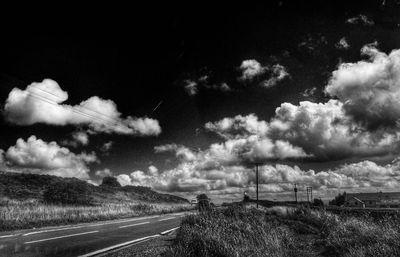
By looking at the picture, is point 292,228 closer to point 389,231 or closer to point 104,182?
point 389,231

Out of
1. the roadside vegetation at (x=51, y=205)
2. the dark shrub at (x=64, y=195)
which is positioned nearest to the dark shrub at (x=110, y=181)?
the roadside vegetation at (x=51, y=205)

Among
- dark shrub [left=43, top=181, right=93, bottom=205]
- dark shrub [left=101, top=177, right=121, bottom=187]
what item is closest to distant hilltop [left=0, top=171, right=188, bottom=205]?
dark shrub [left=43, top=181, right=93, bottom=205]

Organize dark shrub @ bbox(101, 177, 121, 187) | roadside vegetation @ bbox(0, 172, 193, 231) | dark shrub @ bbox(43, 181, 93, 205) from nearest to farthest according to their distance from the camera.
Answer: roadside vegetation @ bbox(0, 172, 193, 231), dark shrub @ bbox(43, 181, 93, 205), dark shrub @ bbox(101, 177, 121, 187)

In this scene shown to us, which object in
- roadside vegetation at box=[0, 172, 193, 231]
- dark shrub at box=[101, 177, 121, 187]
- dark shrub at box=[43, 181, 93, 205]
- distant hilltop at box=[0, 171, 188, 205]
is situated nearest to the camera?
roadside vegetation at box=[0, 172, 193, 231]

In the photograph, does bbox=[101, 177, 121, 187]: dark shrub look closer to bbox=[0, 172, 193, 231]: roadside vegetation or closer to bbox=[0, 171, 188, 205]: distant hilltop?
bbox=[0, 172, 193, 231]: roadside vegetation

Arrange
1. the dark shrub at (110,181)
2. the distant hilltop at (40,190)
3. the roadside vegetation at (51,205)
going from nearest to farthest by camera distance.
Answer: the roadside vegetation at (51,205)
the distant hilltop at (40,190)
the dark shrub at (110,181)

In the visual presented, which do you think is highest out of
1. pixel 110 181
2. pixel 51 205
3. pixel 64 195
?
pixel 110 181

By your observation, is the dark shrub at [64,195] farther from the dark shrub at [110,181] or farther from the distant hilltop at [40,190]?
the dark shrub at [110,181]

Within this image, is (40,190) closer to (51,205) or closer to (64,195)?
(64,195)

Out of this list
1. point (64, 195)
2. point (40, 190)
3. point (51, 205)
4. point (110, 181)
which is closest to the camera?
point (51, 205)

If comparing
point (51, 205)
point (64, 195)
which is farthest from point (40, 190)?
point (51, 205)

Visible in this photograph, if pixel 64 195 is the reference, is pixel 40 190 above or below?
above

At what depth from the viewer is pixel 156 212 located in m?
34.9

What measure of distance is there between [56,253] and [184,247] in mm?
3286
